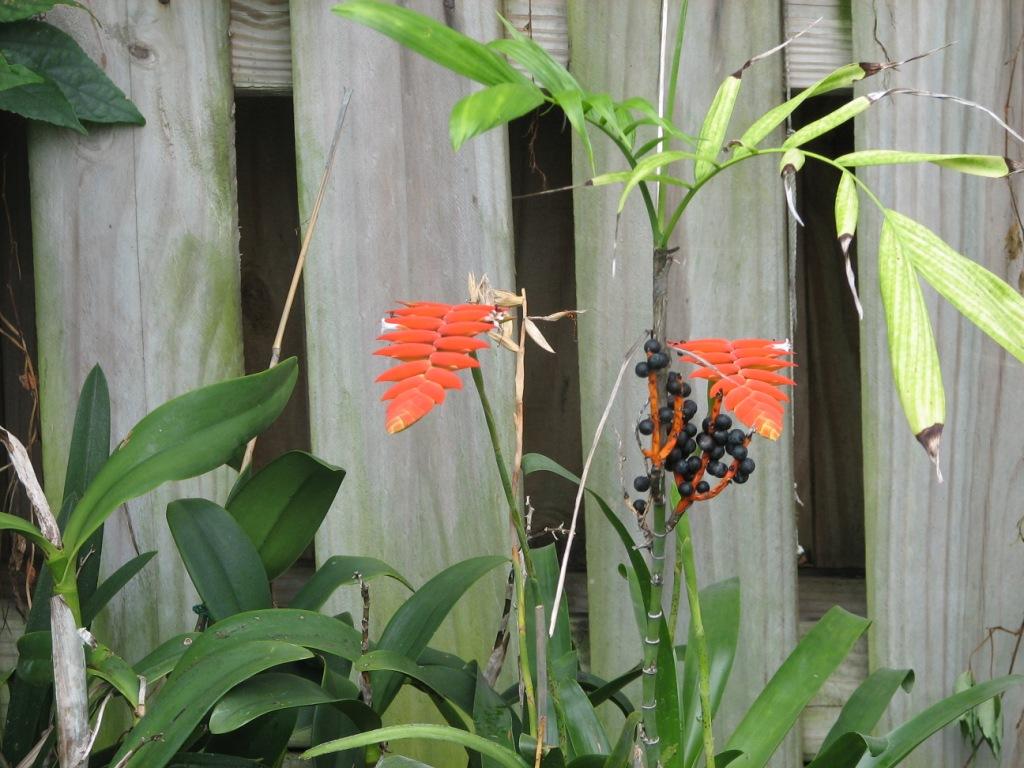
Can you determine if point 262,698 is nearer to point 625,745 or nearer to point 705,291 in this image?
point 625,745

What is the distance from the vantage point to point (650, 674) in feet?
2.53

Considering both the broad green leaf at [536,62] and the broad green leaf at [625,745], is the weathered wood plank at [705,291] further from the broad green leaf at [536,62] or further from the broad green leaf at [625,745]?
the broad green leaf at [536,62]

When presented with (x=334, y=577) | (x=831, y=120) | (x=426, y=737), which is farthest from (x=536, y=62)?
(x=334, y=577)

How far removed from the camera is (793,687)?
40.2 inches

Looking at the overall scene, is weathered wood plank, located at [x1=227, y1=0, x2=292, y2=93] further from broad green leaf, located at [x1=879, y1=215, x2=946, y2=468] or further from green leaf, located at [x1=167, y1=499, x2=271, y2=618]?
broad green leaf, located at [x1=879, y1=215, x2=946, y2=468]

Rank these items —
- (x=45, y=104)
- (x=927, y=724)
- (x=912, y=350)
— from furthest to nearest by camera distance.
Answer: (x=45, y=104) < (x=927, y=724) < (x=912, y=350)

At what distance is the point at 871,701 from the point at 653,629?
1.30 ft

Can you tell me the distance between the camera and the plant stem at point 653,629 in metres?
0.72

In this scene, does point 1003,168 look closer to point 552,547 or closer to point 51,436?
point 552,547

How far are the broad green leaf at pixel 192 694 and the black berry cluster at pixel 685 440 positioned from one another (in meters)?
0.36

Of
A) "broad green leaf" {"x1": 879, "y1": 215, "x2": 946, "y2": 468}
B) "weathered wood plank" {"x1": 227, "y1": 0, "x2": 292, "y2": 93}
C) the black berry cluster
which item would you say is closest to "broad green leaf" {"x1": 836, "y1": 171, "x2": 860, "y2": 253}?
"broad green leaf" {"x1": 879, "y1": 215, "x2": 946, "y2": 468}

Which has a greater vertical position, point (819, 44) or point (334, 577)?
point (819, 44)

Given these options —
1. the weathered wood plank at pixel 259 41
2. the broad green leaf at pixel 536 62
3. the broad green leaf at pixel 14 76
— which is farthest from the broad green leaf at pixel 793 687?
the broad green leaf at pixel 14 76

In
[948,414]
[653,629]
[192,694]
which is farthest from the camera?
[948,414]
